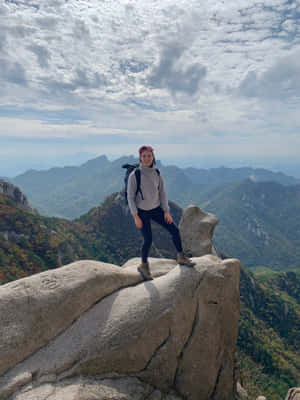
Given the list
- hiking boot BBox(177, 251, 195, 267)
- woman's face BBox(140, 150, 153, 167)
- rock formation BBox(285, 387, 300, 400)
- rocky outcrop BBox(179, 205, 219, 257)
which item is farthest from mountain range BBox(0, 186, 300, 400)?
woman's face BBox(140, 150, 153, 167)

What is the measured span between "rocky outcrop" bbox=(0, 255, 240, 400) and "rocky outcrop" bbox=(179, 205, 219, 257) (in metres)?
5.37

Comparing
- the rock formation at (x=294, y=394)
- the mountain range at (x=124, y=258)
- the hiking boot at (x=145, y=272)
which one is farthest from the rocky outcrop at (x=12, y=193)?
the rock formation at (x=294, y=394)

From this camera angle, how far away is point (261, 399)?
1545 cm

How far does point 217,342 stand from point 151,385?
145 inches

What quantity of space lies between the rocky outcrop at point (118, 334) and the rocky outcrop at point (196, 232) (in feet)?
17.6

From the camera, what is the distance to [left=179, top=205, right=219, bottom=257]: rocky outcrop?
16922 millimetres

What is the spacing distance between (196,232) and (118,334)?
10518 millimetres

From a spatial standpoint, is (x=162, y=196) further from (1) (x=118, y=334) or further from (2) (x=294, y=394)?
(2) (x=294, y=394)

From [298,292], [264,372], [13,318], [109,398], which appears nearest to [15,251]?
[13,318]

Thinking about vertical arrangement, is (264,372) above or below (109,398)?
below

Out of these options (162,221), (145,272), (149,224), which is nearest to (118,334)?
(145,272)

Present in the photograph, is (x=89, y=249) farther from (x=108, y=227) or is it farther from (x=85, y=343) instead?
(x=85, y=343)

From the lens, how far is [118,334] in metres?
8.57

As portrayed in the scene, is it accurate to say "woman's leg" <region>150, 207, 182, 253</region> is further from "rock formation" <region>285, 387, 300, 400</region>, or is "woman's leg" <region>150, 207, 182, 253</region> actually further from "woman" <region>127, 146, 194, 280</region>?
"rock formation" <region>285, 387, 300, 400</region>
